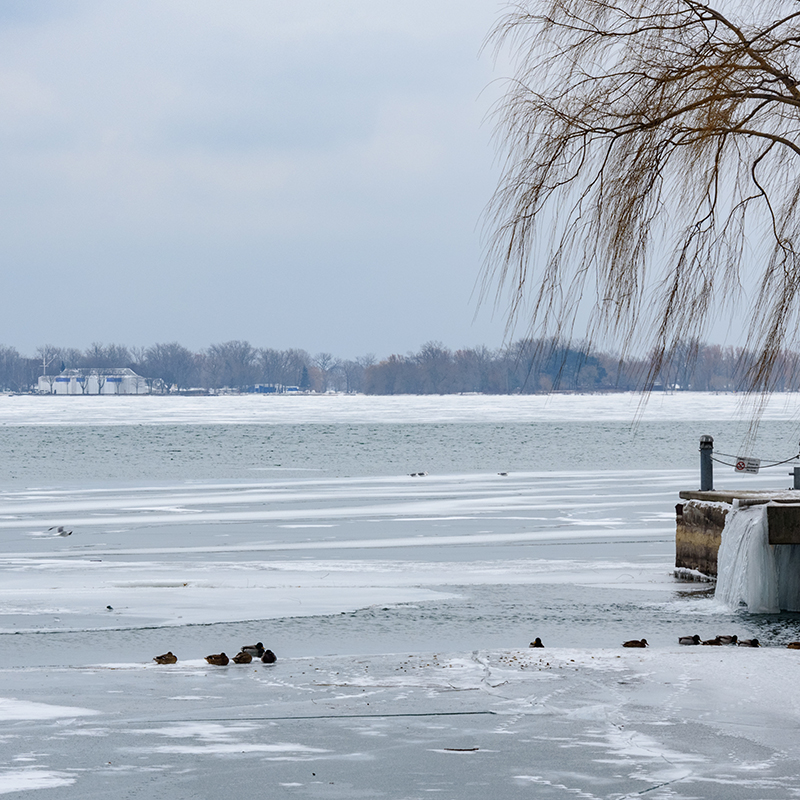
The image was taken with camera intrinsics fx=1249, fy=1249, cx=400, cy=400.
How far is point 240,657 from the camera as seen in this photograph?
8141 millimetres

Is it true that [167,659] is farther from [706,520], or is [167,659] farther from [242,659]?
[706,520]

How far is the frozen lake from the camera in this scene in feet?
18.0

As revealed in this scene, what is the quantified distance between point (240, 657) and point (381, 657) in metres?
0.95

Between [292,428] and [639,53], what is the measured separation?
253ft

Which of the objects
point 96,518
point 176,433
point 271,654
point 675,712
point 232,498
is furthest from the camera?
point 176,433

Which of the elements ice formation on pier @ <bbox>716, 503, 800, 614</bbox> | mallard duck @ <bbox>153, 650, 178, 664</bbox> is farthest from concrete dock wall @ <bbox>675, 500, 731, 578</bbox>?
mallard duck @ <bbox>153, 650, 178, 664</bbox>

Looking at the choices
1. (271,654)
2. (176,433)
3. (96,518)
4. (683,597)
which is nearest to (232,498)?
(96,518)

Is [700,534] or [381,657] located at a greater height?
[700,534]

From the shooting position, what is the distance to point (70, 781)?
5.29 metres

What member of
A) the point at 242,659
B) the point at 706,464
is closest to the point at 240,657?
the point at 242,659

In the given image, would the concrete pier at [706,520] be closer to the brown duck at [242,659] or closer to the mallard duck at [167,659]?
the brown duck at [242,659]

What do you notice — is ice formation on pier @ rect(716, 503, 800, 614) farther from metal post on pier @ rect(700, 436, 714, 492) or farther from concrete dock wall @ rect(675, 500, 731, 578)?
metal post on pier @ rect(700, 436, 714, 492)

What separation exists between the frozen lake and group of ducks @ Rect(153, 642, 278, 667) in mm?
103

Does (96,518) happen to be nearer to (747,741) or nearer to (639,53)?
(639,53)
